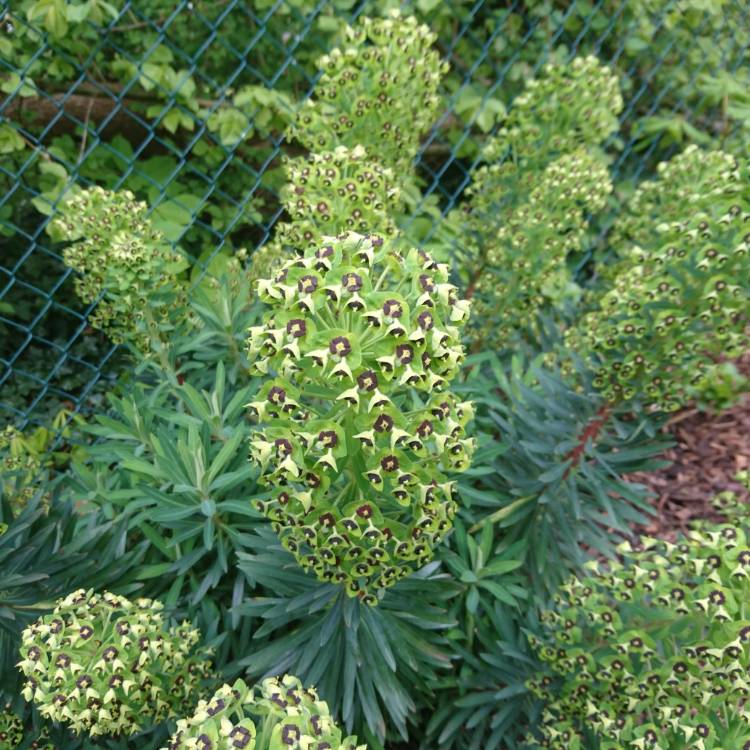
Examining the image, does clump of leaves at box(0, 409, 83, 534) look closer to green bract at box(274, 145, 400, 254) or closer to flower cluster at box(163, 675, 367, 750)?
flower cluster at box(163, 675, 367, 750)

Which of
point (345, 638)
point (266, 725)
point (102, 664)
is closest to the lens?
point (266, 725)

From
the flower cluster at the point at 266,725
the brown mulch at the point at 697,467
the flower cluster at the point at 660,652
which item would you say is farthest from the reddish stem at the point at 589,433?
the flower cluster at the point at 266,725

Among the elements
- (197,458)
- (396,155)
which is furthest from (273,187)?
(197,458)

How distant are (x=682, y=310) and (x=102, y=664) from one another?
2090 mm

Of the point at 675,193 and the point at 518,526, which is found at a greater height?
the point at 675,193

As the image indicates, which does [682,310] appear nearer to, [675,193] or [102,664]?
[675,193]

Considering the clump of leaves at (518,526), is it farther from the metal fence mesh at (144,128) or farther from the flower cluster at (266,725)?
the metal fence mesh at (144,128)

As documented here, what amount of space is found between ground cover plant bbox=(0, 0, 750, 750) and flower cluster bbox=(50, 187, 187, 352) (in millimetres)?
12

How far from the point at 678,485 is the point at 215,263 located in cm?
296

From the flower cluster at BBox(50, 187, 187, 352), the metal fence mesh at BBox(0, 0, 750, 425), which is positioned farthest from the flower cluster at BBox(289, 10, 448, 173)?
the metal fence mesh at BBox(0, 0, 750, 425)

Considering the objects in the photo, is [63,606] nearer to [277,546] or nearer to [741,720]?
[277,546]

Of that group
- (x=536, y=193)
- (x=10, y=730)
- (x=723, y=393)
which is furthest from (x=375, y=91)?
(x=723, y=393)

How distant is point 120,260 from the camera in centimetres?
247

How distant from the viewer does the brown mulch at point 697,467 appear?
13.9 feet
